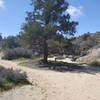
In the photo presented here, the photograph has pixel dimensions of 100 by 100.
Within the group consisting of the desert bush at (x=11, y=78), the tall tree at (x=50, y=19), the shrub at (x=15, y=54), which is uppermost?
the tall tree at (x=50, y=19)

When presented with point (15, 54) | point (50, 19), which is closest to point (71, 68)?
point (50, 19)

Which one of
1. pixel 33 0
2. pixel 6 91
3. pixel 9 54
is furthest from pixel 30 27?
pixel 6 91

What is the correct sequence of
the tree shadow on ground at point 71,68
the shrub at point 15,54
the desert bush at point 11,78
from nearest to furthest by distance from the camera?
the desert bush at point 11,78
the tree shadow on ground at point 71,68
the shrub at point 15,54

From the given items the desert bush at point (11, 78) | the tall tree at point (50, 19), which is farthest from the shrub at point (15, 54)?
the desert bush at point (11, 78)

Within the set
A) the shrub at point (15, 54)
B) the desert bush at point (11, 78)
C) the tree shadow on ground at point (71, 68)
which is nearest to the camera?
the desert bush at point (11, 78)

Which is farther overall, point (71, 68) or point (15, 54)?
point (15, 54)

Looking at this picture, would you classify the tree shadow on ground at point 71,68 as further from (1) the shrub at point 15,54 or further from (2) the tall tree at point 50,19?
(1) the shrub at point 15,54

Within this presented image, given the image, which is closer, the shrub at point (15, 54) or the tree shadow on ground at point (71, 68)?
the tree shadow on ground at point (71, 68)

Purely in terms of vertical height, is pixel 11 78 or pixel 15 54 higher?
pixel 15 54

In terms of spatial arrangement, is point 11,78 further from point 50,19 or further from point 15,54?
point 15,54

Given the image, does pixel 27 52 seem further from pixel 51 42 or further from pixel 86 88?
pixel 86 88

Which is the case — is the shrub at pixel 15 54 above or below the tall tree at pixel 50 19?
below

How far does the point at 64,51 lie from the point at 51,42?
2.84 metres

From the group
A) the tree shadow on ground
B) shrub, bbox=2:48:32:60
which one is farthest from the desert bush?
shrub, bbox=2:48:32:60
